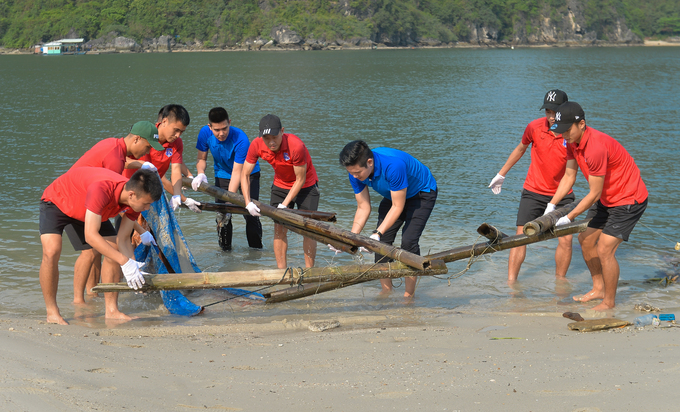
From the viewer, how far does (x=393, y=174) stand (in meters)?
5.59

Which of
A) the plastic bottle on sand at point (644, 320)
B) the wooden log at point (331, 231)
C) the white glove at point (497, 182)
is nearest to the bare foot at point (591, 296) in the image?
the plastic bottle on sand at point (644, 320)

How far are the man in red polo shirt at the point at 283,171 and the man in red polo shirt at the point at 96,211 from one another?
Answer: 166 cm

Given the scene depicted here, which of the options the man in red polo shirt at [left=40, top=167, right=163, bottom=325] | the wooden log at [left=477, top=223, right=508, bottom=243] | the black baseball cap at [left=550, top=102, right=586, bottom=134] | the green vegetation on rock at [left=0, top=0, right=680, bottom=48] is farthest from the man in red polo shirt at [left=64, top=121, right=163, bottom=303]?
the green vegetation on rock at [left=0, top=0, right=680, bottom=48]

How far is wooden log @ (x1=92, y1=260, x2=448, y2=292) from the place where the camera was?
5035mm

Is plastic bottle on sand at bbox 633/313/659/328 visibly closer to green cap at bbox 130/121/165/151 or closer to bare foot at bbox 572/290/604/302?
bare foot at bbox 572/290/604/302

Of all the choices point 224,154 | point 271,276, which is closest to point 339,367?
point 271,276

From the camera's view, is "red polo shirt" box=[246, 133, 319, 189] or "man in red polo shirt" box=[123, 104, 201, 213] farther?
"red polo shirt" box=[246, 133, 319, 189]

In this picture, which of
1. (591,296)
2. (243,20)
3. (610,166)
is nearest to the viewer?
(610,166)

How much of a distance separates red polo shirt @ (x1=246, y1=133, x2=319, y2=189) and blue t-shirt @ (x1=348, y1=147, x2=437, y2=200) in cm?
101

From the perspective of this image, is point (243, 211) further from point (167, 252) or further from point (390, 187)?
point (390, 187)

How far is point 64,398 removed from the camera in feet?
11.8

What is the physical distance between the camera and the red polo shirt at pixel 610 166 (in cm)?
527

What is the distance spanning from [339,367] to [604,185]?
3062 mm

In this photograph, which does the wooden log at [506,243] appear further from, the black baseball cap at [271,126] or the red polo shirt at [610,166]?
the black baseball cap at [271,126]
